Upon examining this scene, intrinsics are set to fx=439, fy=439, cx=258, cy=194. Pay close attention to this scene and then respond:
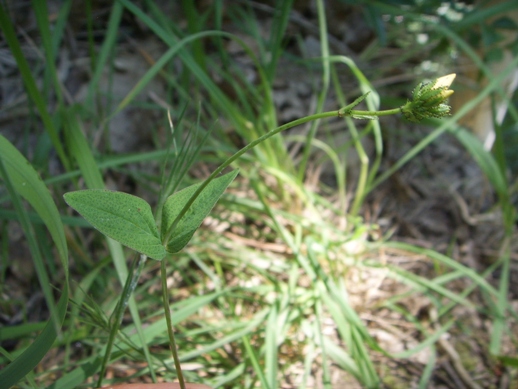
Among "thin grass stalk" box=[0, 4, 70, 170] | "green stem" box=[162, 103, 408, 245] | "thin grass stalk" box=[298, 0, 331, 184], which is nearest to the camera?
"green stem" box=[162, 103, 408, 245]

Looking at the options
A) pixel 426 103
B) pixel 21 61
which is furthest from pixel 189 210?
pixel 21 61

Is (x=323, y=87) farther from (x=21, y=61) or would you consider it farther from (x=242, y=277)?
(x=21, y=61)

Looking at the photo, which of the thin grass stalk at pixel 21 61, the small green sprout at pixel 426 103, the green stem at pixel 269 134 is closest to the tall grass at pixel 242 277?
the thin grass stalk at pixel 21 61

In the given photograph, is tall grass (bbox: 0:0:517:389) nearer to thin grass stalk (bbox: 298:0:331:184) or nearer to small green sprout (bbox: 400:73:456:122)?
thin grass stalk (bbox: 298:0:331:184)

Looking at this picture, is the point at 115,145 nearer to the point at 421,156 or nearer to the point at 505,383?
the point at 421,156

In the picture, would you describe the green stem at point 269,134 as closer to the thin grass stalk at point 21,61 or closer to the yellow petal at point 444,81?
the yellow petal at point 444,81

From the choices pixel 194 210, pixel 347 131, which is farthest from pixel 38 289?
pixel 347 131

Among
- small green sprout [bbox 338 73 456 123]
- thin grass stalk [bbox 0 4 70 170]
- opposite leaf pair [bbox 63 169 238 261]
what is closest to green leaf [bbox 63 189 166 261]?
opposite leaf pair [bbox 63 169 238 261]
